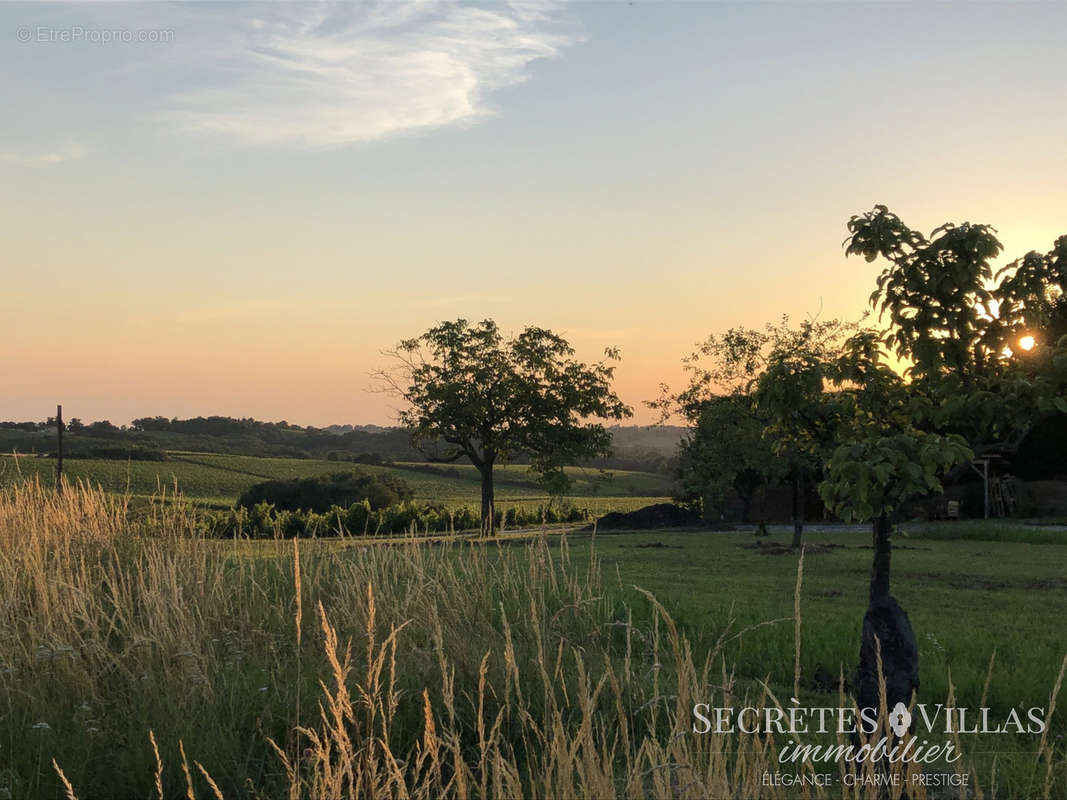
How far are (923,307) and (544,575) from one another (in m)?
3.63

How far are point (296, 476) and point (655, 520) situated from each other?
26098 millimetres

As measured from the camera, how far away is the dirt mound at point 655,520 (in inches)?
1319

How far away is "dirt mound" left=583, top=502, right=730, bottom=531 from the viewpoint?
3350 centimetres

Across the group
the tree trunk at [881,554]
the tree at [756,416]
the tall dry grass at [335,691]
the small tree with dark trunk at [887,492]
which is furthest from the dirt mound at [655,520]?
the small tree with dark trunk at [887,492]

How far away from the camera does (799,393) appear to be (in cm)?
696

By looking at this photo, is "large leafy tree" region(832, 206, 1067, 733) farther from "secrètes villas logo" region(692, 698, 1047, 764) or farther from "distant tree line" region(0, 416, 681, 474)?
"distant tree line" region(0, 416, 681, 474)

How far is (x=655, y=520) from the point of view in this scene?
33.9m

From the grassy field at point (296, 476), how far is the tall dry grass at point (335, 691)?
31340 millimetres

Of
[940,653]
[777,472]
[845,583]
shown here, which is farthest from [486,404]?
[940,653]

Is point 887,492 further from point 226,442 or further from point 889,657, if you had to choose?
point 226,442

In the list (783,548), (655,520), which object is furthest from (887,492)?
(655,520)

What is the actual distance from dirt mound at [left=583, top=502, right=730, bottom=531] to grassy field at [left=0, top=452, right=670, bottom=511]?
5.96 meters

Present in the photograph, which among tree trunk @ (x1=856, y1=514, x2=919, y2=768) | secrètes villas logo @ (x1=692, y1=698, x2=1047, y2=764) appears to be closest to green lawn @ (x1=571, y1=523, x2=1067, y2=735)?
secrètes villas logo @ (x1=692, y1=698, x2=1047, y2=764)

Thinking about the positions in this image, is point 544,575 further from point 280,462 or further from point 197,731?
point 280,462
